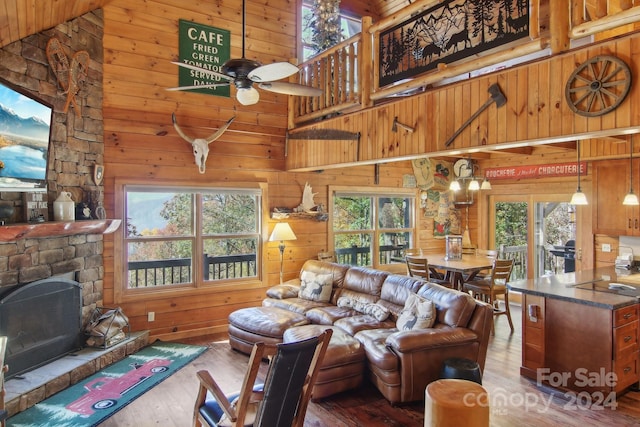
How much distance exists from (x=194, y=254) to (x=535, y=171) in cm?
541

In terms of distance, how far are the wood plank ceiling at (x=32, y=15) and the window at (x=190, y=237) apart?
186 cm

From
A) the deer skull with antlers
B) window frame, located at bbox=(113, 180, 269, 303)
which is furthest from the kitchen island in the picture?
the deer skull with antlers

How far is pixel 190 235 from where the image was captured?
548cm

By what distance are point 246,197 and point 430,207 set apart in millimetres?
3659

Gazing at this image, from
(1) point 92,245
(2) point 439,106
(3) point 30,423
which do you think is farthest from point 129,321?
(2) point 439,106

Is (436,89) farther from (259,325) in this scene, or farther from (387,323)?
(259,325)

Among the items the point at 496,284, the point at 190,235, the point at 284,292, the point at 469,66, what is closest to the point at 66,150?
the point at 190,235

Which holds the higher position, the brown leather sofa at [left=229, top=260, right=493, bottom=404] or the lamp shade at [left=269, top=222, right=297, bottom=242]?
the lamp shade at [left=269, top=222, right=297, bottom=242]

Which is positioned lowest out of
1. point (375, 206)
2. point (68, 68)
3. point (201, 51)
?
point (375, 206)

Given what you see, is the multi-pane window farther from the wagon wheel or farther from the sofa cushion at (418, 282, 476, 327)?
the wagon wheel

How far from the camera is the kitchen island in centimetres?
357

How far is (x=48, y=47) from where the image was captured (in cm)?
411

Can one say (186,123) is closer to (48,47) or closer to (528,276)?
(48,47)

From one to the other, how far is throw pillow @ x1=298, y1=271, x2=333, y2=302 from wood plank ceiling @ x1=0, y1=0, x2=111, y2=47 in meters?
3.97
